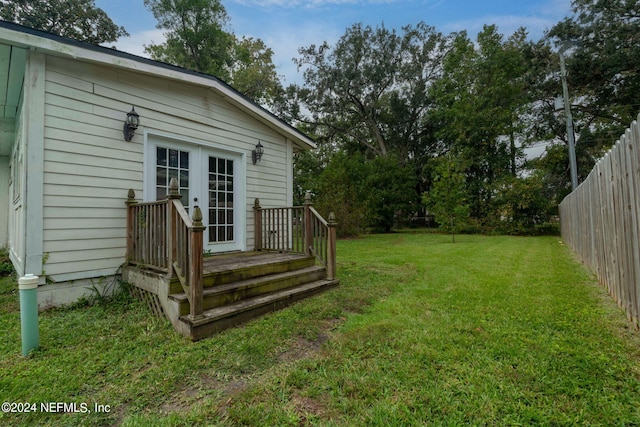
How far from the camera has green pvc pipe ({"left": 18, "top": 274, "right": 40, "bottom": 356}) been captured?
96.0 inches

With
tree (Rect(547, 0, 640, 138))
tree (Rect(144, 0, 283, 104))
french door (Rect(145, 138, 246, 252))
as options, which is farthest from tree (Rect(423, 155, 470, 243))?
tree (Rect(144, 0, 283, 104))

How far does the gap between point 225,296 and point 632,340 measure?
12.2 feet

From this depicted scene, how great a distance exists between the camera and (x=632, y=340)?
2.43m

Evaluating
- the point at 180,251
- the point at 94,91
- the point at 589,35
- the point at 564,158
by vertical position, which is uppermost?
the point at 589,35

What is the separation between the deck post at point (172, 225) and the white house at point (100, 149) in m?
1.40

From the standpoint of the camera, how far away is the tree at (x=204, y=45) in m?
16.6

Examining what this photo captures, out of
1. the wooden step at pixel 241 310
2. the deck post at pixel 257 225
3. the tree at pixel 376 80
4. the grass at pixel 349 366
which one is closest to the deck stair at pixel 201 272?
the wooden step at pixel 241 310

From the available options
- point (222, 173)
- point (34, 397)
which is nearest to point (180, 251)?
point (34, 397)

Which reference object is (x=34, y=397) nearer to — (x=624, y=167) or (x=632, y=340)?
(x=632, y=340)

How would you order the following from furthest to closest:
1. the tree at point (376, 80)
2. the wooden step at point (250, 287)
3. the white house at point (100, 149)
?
the tree at point (376, 80) → the white house at point (100, 149) → the wooden step at point (250, 287)

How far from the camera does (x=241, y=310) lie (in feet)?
10.2

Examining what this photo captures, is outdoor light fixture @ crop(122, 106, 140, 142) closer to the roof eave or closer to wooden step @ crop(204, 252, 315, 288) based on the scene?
the roof eave

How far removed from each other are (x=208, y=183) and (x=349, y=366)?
12.6ft

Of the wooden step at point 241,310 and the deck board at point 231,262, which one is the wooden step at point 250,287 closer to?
the wooden step at point 241,310
